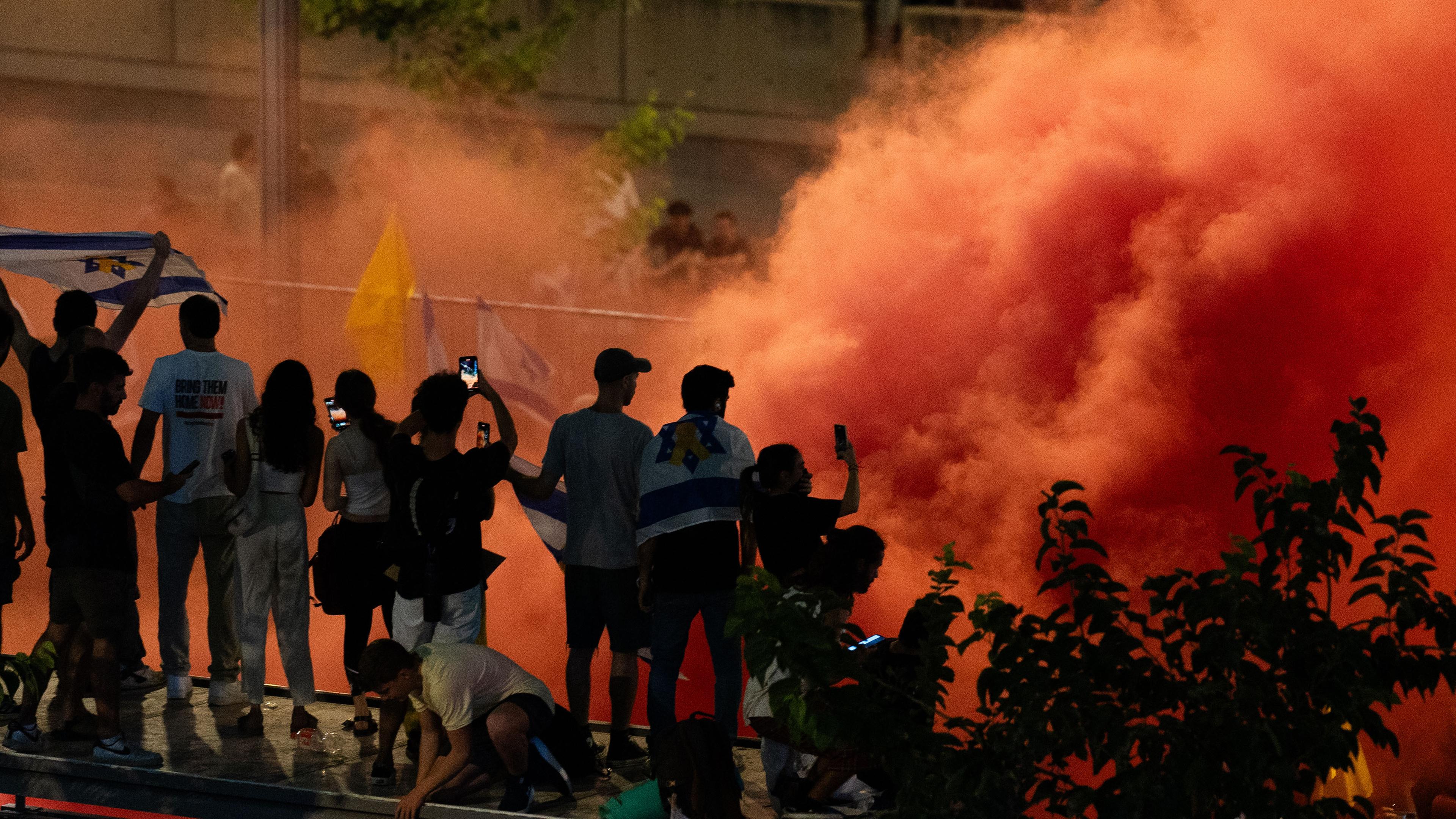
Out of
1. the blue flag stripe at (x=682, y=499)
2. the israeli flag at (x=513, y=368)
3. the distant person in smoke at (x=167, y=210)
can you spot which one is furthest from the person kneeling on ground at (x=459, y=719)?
the distant person in smoke at (x=167, y=210)

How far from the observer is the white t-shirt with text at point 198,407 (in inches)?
264

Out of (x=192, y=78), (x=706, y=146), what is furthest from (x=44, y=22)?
(x=706, y=146)

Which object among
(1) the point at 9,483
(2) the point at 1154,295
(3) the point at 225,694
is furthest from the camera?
(2) the point at 1154,295

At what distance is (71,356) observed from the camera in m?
6.74

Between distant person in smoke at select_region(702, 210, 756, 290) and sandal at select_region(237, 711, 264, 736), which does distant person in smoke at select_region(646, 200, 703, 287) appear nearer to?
distant person in smoke at select_region(702, 210, 756, 290)

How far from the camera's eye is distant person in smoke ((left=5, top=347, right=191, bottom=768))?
618 cm

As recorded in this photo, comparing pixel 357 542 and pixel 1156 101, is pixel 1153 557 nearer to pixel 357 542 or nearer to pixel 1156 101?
pixel 1156 101

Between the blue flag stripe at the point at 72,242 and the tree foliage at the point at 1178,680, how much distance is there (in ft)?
13.3

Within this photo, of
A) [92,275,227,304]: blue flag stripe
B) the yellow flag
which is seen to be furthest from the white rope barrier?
[92,275,227,304]: blue flag stripe

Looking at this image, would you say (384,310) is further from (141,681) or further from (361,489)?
(361,489)

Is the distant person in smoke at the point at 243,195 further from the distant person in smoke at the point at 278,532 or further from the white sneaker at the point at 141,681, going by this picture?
the distant person in smoke at the point at 278,532

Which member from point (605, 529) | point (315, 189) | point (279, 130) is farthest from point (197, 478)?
point (315, 189)

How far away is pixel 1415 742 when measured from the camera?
7.48 m

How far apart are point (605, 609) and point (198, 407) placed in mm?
1770
